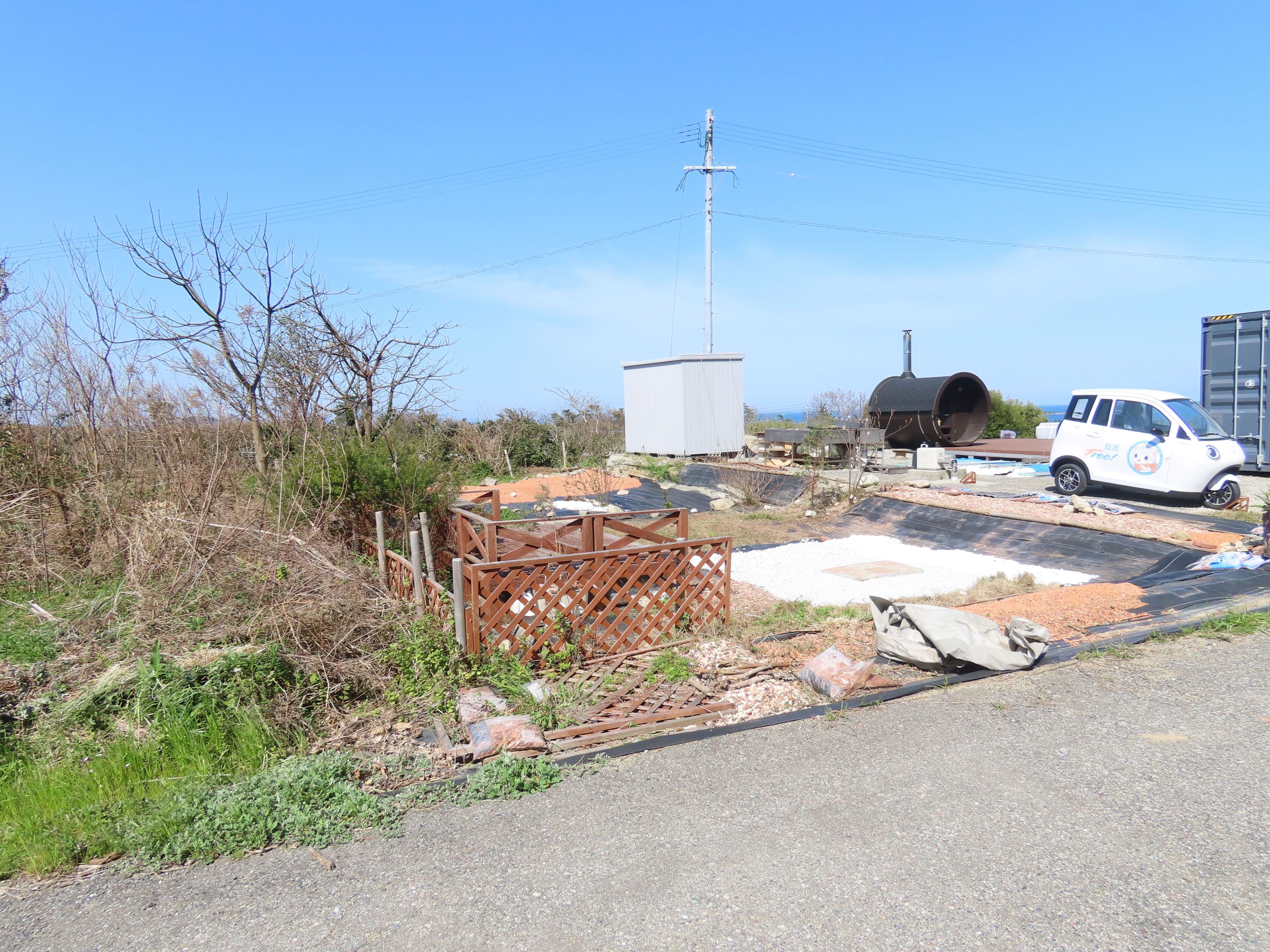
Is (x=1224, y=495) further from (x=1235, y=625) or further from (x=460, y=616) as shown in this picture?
(x=460, y=616)

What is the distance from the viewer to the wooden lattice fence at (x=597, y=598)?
491 centimetres

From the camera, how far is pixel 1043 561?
8586 mm

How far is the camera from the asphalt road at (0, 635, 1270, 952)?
2428 millimetres

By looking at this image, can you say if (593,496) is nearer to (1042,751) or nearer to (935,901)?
(1042,751)

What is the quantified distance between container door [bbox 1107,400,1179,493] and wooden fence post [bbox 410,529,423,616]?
10.4 m

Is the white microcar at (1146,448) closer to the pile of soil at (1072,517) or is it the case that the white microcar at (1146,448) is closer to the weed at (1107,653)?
the pile of soil at (1072,517)

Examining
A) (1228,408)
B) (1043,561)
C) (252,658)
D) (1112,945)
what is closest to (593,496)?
(1043,561)

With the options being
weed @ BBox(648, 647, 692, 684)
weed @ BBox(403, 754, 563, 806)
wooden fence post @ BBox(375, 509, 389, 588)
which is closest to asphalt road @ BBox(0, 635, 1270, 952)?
weed @ BBox(403, 754, 563, 806)

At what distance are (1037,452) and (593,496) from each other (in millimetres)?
11684

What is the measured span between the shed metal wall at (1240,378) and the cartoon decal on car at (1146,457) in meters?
2.62

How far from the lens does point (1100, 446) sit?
11477 millimetres

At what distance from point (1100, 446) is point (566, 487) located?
9.28 m

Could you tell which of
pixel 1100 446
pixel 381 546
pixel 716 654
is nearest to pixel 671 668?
pixel 716 654

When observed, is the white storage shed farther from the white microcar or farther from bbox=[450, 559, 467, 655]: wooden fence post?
bbox=[450, 559, 467, 655]: wooden fence post
